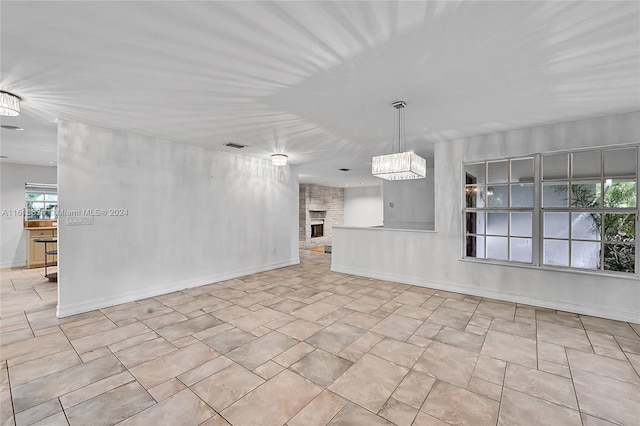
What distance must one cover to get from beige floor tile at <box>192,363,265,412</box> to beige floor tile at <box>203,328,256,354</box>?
0.36m

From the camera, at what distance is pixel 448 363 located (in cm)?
241

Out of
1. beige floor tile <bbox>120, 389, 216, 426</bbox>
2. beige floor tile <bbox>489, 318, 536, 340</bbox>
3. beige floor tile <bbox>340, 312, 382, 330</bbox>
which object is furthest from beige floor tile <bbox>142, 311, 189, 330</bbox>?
beige floor tile <bbox>489, 318, 536, 340</bbox>

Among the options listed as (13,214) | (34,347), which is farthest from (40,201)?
(34,347)

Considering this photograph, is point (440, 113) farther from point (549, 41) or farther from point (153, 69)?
point (153, 69)

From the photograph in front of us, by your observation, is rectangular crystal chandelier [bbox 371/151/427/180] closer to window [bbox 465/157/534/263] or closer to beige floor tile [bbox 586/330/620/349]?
window [bbox 465/157/534/263]

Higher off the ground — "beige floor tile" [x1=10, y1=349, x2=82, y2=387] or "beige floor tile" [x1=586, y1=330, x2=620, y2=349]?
"beige floor tile" [x1=586, y1=330, x2=620, y2=349]

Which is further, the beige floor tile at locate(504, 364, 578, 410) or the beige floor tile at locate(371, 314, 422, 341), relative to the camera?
the beige floor tile at locate(371, 314, 422, 341)

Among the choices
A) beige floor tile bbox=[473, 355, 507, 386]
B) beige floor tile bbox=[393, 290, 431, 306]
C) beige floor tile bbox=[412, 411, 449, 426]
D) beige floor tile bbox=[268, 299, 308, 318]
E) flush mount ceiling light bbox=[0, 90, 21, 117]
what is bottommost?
beige floor tile bbox=[412, 411, 449, 426]

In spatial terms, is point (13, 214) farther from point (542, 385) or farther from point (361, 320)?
point (542, 385)

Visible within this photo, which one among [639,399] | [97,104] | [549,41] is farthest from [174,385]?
[549,41]

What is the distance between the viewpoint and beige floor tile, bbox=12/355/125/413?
6.49 feet

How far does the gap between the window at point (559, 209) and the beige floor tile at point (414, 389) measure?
277 centimetres

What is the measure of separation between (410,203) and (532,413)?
6.02 metres

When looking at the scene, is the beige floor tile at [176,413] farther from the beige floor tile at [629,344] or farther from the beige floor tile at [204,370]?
the beige floor tile at [629,344]
